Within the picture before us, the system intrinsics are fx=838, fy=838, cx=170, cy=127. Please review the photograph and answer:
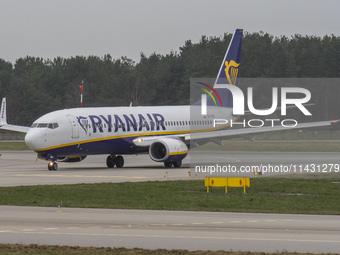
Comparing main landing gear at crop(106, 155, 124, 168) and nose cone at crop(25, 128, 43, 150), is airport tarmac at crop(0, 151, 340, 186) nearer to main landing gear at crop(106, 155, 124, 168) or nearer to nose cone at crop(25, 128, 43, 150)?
main landing gear at crop(106, 155, 124, 168)

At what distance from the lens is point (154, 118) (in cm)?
5600

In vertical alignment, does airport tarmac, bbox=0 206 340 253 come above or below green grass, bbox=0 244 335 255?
Result: below

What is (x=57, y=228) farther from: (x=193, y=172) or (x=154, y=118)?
(x=154, y=118)

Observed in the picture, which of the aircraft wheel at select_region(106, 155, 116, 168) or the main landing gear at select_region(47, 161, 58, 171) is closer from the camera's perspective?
the main landing gear at select_region(47, 161, 58, 171)

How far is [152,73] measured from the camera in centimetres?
13412

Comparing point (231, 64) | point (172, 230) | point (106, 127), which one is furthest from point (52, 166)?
point (172, 230)

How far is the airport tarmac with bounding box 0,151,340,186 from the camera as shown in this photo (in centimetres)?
4359

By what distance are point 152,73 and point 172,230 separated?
112473 mm

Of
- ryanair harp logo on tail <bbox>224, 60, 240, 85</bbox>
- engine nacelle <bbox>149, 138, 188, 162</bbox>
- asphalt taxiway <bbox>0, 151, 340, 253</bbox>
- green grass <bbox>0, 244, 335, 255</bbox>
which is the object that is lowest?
asphalt taxiway <bbox>0, 151, 340, 253</bbox>

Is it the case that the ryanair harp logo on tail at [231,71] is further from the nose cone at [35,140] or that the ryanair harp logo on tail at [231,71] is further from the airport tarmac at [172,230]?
the airport tarmac at [172,230]

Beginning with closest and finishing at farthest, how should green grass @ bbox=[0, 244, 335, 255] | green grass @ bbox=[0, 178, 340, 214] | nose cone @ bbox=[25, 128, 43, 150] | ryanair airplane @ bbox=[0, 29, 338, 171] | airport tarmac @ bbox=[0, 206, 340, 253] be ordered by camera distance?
green grass @ bbox=[0, 244, 335, 255], airport tarmac @ bbox=[0, 206, 340, 253], green grass @ bbox=[0, 178, 340, 214], nose cone @ bbox=[25, 128, 43, 150], ryanair airplane @ bbox=[0, 29, 338, 171]

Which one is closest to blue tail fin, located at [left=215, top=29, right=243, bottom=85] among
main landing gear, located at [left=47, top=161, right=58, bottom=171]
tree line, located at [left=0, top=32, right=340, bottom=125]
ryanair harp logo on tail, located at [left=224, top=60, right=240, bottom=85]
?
ryanair harp logo on tail, located at [left=224, top=60, right=240, bottom=85]

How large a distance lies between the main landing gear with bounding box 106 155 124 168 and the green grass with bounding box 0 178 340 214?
15.0 metres

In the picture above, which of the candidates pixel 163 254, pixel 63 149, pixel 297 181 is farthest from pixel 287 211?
pixel 63 149
